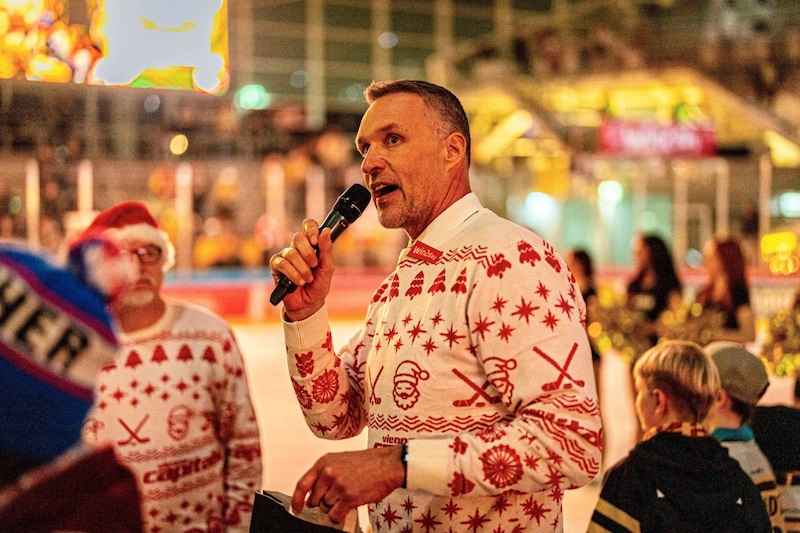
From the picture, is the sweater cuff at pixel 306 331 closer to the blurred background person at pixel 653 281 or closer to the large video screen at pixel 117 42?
the large video screen at pixel 117 42

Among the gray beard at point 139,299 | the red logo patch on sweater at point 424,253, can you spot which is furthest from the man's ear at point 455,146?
the gray beard at point 139,299

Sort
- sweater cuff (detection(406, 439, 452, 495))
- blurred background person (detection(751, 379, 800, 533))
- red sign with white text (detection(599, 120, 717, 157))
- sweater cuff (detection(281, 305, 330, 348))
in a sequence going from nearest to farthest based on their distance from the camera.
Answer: sweater cuff (detection(406, 439, 452, 495)), sweater cuff (detection(281, 305, 330, 348)), blurred background person (detection(751, 379, 800, 533)), red sign with white text (detection(599, 120, 717, 157))

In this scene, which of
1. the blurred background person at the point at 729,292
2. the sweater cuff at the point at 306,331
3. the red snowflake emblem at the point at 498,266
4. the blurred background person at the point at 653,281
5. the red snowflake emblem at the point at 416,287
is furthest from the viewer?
the blurred background person at the point at 653,281

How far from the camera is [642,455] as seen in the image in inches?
112

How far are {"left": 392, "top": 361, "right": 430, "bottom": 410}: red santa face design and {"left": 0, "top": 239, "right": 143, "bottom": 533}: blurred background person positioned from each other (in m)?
0.75

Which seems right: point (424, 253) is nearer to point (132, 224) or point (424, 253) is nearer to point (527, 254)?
point (527, 254)

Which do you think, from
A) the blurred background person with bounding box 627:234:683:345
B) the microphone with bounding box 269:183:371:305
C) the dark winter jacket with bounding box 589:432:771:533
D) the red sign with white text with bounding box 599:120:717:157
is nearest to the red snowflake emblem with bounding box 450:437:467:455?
the microphone with bounding box 269:183:371:305

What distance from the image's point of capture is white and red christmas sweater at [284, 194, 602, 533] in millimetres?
1817

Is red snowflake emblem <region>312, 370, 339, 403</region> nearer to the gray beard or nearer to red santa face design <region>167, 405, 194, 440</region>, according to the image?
red santa face design <region>167, 405, 194, 440</region>

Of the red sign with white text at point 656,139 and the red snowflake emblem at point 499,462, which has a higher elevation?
the red sign with white text at point 656,139

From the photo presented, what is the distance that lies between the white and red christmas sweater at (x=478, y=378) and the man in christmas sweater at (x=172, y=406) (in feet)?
2.63

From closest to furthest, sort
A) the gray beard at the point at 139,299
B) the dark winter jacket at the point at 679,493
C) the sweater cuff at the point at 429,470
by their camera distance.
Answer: the sweater cuff at the point at 429,470 → the dark winter jacket at the point at 679,493 → the gray beard at the point at 139,299

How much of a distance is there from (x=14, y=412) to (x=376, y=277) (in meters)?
16.1

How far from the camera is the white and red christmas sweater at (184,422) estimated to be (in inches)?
113
